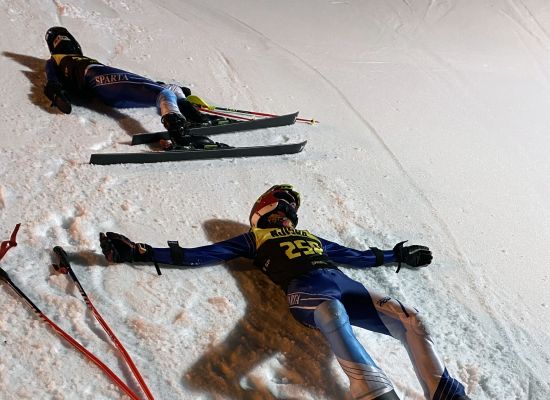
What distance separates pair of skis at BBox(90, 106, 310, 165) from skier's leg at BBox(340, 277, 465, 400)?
1405 millimetres

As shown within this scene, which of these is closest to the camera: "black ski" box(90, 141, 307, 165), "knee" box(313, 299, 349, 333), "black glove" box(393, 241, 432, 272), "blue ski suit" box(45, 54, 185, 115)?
"knee" box(313, 299, 349, 333)

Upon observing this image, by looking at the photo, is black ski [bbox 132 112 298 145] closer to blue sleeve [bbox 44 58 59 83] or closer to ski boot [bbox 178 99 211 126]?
ski boot [bbox 178 99 211 126]

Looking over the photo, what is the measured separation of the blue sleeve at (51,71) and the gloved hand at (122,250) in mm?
1875

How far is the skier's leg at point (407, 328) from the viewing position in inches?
80.8

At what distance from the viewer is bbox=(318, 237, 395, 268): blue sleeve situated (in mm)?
2785

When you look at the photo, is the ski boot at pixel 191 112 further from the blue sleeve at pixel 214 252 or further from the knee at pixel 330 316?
the knee at pixel 330 316

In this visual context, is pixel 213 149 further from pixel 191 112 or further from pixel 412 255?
pixel 412 255

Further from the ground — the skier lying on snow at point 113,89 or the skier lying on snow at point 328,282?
the skier lying on snow at point 328,282

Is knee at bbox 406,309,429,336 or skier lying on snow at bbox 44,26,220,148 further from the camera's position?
skier lying on snow at bbox 44,26,220,148

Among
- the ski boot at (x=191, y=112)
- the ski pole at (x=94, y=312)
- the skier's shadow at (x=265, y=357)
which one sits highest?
the ski boot at (x=191, y=112)

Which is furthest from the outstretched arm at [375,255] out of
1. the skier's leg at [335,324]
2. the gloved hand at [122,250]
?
the gloved hand at [122,250]

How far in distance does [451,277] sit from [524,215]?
1.09m

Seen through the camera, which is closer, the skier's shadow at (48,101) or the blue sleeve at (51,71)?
the skier's shadow at (48,101)

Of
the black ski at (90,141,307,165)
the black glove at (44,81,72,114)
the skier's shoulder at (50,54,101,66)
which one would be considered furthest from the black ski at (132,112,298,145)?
the skier's shoulder at (50,54,101,66)
